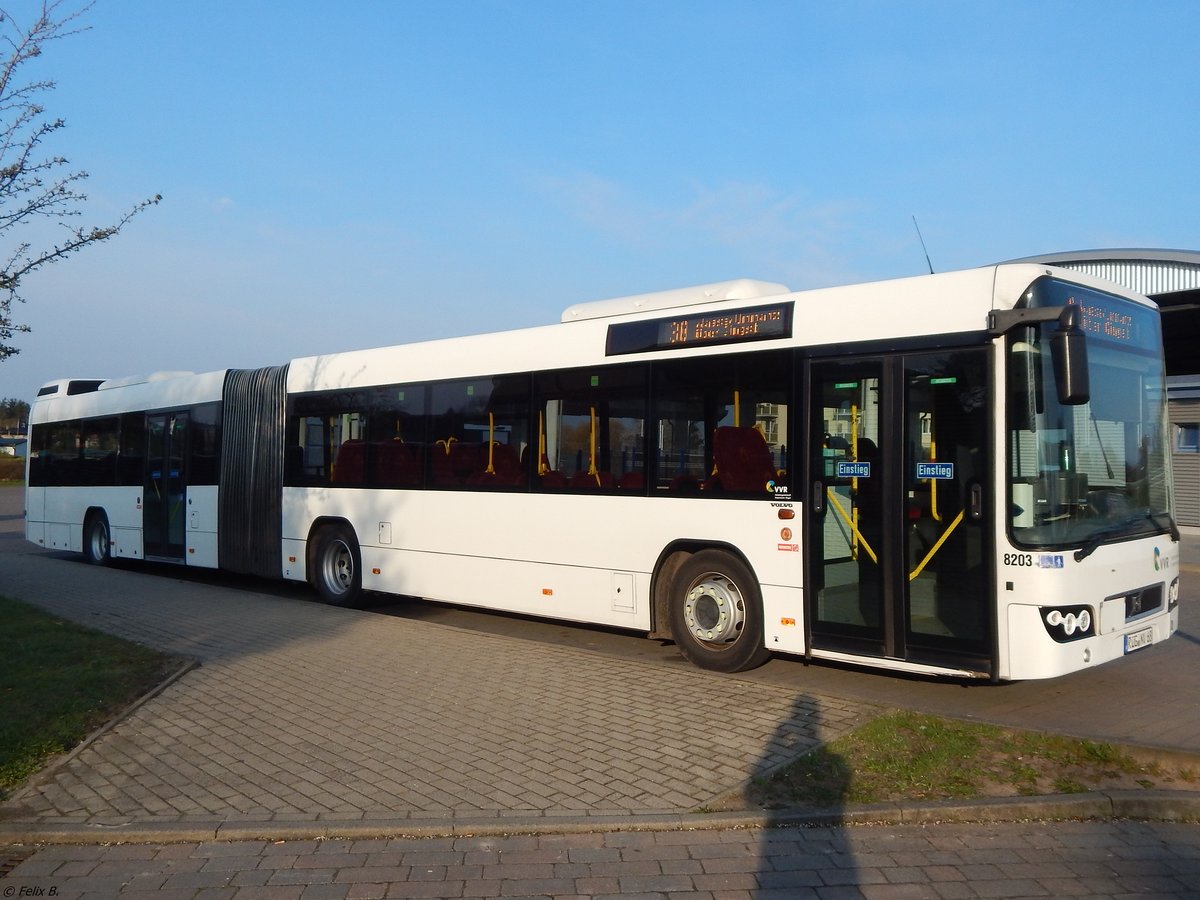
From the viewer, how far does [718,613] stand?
8.54 m

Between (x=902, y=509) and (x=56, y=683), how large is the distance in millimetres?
6685

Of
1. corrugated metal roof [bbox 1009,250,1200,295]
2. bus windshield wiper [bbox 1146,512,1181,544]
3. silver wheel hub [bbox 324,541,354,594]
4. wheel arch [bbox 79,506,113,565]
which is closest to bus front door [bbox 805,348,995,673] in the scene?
bus windshield wiper [bbox 1146,512,1181,544]

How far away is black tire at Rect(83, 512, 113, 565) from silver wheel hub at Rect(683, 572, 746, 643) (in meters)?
13.0

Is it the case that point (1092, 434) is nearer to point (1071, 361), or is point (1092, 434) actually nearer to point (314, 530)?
point (1071, 361)

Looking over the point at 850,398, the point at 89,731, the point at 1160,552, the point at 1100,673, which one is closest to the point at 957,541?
the point at 850,398

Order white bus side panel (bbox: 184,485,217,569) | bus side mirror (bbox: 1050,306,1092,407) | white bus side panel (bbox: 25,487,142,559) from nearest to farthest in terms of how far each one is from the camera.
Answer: bus side mirror (bbox: 1050,306,1092,407) < white bus side panel (bbox: 184,485,217,569) < white bus side panel (bbox: 25,487,142,559)

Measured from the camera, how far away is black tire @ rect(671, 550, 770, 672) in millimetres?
A: 8312

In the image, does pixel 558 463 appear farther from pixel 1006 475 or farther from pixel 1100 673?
pixel 1100 673

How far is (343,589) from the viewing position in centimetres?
1302

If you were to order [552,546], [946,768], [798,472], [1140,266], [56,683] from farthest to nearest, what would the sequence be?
[1140,266] → [552,546] → [798,472] → [56,683] → [946,768]

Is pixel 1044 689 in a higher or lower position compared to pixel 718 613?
lower

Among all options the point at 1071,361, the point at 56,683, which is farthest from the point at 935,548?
the point at 56,683

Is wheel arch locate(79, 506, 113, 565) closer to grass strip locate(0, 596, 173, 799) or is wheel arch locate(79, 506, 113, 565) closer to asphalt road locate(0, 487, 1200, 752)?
grass strip locate(0, 596, 173, 799)

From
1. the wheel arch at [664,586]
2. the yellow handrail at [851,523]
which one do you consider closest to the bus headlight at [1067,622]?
the yellow handrail at [851,523]
